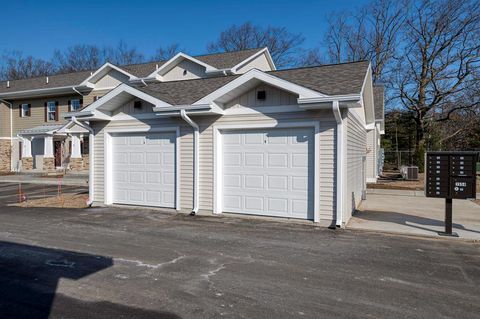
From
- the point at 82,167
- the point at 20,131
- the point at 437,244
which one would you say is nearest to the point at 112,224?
the point at 437,244

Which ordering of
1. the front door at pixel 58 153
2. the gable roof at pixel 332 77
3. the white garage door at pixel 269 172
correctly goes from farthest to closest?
1. the front door at pixel 58 153
2. the white garage door at pixel 269 172
3. the gable roof at pixel 332 77

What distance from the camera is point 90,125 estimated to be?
35.9ft

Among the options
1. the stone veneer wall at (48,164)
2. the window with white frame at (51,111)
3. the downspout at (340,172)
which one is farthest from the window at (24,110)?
the downspout at (340,172)

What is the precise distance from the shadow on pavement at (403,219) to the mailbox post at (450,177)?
0.85 m

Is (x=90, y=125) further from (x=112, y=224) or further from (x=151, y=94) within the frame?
(x=112, y=224)

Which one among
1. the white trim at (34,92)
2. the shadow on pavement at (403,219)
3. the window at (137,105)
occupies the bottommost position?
the shadow on pavement at (403,219)

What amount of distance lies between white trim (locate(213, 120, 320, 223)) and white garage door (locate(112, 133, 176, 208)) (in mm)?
1420

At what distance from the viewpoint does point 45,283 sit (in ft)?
15.2

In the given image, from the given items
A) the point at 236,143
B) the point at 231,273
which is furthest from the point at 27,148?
the point at 231,273

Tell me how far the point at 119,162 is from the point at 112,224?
110 inches

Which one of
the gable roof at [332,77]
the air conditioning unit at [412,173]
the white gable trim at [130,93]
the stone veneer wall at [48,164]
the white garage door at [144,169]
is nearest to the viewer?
the gable roof at [332,77]

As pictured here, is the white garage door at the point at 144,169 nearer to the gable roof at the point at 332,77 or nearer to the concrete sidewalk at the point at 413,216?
the gable roof at the point at 332,77

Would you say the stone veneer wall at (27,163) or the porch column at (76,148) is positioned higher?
the porch column at (76,148)

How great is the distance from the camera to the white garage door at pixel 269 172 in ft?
27.2
